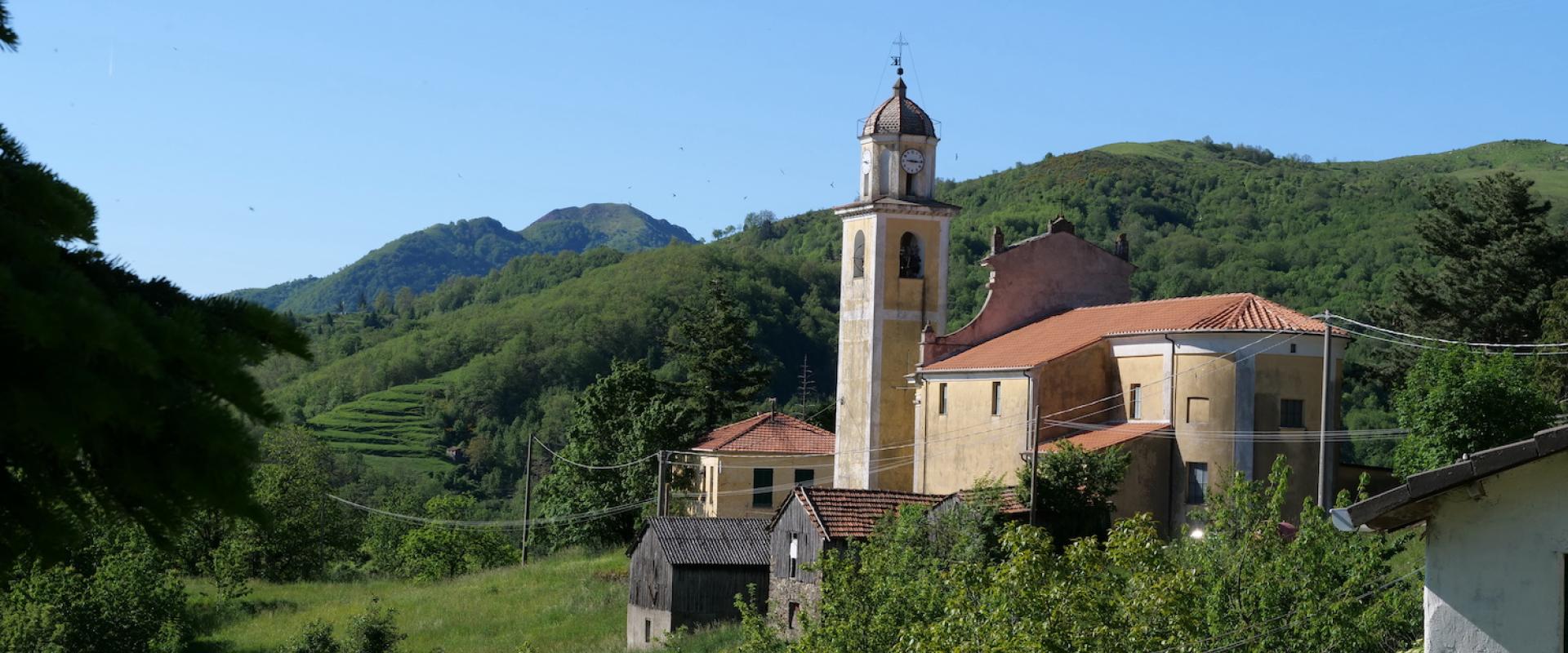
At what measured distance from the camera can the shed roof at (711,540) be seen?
45938 mm

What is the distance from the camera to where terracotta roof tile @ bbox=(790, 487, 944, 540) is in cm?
3869

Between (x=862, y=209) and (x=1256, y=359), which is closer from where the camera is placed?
(x=1256, y=359)

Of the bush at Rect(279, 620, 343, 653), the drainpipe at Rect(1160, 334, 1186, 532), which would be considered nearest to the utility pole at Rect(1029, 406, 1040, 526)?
the drainpipe at Rect(1160, 334, 1186, 532)

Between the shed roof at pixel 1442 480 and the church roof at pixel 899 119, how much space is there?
1557 inches

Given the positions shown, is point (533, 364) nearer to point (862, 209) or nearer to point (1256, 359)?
point (862, 209)

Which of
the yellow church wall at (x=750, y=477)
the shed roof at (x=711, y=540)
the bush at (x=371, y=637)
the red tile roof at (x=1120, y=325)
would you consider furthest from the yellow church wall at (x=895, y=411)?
the bush at (x=371, y=637)

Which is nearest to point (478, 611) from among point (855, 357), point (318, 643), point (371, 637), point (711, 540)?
point (711, 540)

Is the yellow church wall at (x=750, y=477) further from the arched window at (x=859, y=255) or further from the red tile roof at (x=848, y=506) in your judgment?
the red tile roof at (x=848, y=506)

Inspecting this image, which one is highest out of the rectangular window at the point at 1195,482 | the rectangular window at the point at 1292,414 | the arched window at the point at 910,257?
the arched window at the point at 910,257

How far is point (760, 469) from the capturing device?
57.8m

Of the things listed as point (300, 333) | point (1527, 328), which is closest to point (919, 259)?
point (1527, 328)

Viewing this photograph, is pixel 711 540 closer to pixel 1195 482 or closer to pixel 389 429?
pixel 1195 482

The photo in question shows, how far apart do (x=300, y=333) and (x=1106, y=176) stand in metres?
143

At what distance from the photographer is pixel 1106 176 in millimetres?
143250
